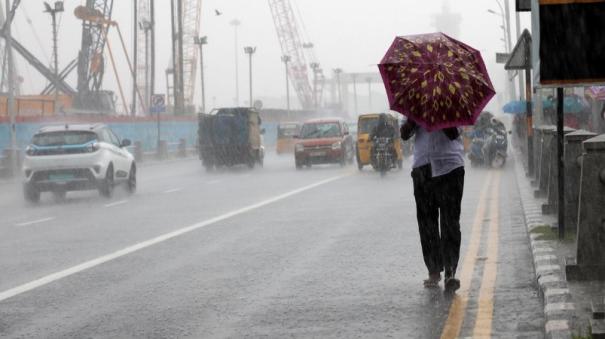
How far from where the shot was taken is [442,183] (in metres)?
8.77

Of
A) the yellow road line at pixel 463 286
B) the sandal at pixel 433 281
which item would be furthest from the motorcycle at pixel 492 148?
the sandal at pixel 433 281

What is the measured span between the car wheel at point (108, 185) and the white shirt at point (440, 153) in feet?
52.6

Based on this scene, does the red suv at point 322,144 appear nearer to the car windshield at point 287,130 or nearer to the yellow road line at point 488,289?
the car windshield at point 287,130

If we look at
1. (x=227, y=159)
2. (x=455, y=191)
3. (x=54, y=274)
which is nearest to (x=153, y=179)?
(x=227, y=159)

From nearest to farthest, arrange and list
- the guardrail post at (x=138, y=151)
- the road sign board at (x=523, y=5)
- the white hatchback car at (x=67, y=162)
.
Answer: the road sign board at (x=523, y=5) < the white hatchback car at (x=67, y=162) < the guardrail post at (x=138, y=151)

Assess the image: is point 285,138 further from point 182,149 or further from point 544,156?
point 544,156

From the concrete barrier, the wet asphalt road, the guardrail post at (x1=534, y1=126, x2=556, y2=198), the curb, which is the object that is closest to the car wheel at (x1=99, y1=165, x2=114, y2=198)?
the wet asphalt road

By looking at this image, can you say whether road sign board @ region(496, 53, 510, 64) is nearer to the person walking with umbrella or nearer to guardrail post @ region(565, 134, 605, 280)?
the person walking with umbrella

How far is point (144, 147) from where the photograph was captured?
5238 cm

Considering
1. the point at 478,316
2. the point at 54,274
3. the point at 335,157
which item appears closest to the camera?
the point at 478,316

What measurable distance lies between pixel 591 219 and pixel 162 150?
44.2 metres

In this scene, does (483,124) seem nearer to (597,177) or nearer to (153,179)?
(153,179)

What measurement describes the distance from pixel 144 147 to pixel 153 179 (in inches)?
756

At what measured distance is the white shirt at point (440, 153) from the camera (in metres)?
8.76
